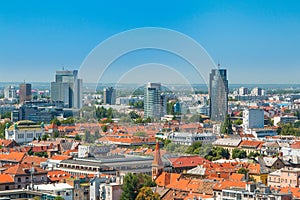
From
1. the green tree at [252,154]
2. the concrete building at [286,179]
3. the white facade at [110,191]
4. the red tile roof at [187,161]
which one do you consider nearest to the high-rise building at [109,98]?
the green tree at [252,154]

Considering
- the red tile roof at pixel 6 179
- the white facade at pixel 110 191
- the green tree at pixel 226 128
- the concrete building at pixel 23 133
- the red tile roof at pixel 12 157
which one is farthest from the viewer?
the green tree at pixel 226 128

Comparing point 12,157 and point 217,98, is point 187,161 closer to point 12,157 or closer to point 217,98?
point 12,157

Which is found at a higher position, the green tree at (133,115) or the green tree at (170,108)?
the green tree at (170,108)

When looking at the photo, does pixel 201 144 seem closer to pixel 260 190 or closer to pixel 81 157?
pixel 81 157

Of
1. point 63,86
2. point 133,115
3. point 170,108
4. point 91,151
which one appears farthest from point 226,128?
point 63,86

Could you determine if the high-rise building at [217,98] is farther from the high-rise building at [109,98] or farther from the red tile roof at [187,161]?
the red tile roof at [187,161]

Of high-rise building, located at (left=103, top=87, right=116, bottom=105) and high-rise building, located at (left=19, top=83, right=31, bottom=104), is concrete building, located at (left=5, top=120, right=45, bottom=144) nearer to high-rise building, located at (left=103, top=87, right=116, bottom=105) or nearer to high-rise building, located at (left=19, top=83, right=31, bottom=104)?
high-rise building, located at (left=103, top=87, right=116, bottom=105)

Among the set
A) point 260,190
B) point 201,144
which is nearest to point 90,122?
point 201,144

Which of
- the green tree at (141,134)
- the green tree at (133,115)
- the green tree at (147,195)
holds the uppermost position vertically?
the green tree at (133,115)
